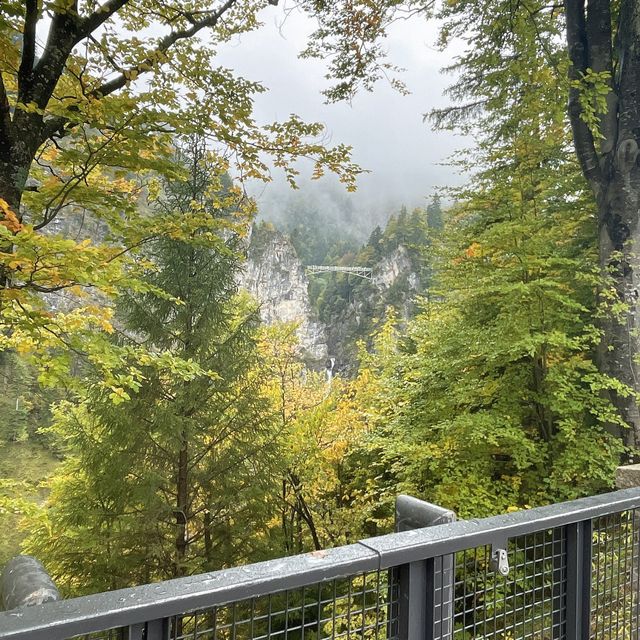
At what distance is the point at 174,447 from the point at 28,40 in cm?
541

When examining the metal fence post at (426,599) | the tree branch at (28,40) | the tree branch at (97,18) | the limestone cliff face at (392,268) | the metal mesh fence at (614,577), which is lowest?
the metal mesh fence at (614,577)

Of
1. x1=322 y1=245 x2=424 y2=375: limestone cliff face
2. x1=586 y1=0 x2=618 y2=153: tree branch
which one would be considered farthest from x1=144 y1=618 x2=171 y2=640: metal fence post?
x1=322 y1=245 x2=424 y2=375: limestone cliff face

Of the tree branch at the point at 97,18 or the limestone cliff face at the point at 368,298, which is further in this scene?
the limestone cliff face at the point at 368,298

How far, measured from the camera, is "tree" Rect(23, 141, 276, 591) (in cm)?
671

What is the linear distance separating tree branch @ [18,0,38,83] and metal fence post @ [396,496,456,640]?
378cm

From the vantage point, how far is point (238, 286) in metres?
8.52

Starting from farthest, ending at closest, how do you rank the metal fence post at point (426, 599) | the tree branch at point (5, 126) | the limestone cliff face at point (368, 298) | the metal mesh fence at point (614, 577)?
the limestone cliff face at point (368, 298), the tree branch at point (5, 126), the metal mesh fence at point (614, 577), the metal fence post at point (426, 599)

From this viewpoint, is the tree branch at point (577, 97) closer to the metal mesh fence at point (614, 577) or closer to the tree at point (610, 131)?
the tree at point (610, 131)

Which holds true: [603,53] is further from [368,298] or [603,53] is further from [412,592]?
[368,298]

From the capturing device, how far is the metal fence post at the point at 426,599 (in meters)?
1.16

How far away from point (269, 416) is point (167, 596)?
7278 mm

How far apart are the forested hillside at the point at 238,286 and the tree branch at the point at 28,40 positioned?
2cm

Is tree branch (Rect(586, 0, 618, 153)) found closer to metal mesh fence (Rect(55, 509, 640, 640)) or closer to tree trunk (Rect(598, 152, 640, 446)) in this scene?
tree trunk (Rect(598, 152, 640, 446))

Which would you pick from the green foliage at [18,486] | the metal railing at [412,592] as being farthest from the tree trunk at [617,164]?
the green foliage at [18,486]
